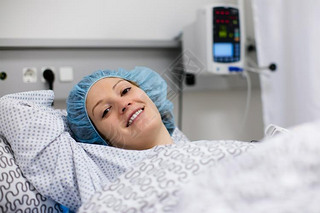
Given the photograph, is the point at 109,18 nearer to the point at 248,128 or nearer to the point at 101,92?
Answer: the point at 101,92

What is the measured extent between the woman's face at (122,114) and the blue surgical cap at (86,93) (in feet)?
0.08

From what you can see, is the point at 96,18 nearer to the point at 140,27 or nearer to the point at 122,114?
the point at 140,27

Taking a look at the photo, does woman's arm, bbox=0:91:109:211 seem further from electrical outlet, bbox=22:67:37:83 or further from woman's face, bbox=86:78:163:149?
electrical outlet, bbox=22:67:37:83

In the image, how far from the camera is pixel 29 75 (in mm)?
1624

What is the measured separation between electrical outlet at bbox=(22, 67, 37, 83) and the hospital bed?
0.86 metres

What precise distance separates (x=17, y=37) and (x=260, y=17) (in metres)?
1.39

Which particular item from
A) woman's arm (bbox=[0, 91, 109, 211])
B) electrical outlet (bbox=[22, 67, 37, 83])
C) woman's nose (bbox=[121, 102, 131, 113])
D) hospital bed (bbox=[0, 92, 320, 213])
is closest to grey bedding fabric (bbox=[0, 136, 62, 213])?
woman's arm (bbox=[0, 91, 109, 211])

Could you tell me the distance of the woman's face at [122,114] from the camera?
127 cm

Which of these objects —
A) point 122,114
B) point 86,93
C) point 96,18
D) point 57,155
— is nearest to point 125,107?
point 122,114

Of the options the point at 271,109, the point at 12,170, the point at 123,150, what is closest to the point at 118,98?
the point at 123,150

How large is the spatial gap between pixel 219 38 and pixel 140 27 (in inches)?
18.6

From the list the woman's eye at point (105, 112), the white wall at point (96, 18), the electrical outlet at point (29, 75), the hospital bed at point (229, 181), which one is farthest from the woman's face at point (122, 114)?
the white wall at point (96, 18)

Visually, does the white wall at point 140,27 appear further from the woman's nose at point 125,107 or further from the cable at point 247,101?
the woman's nose at point 125,107

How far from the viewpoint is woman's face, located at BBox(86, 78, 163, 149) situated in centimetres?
127
